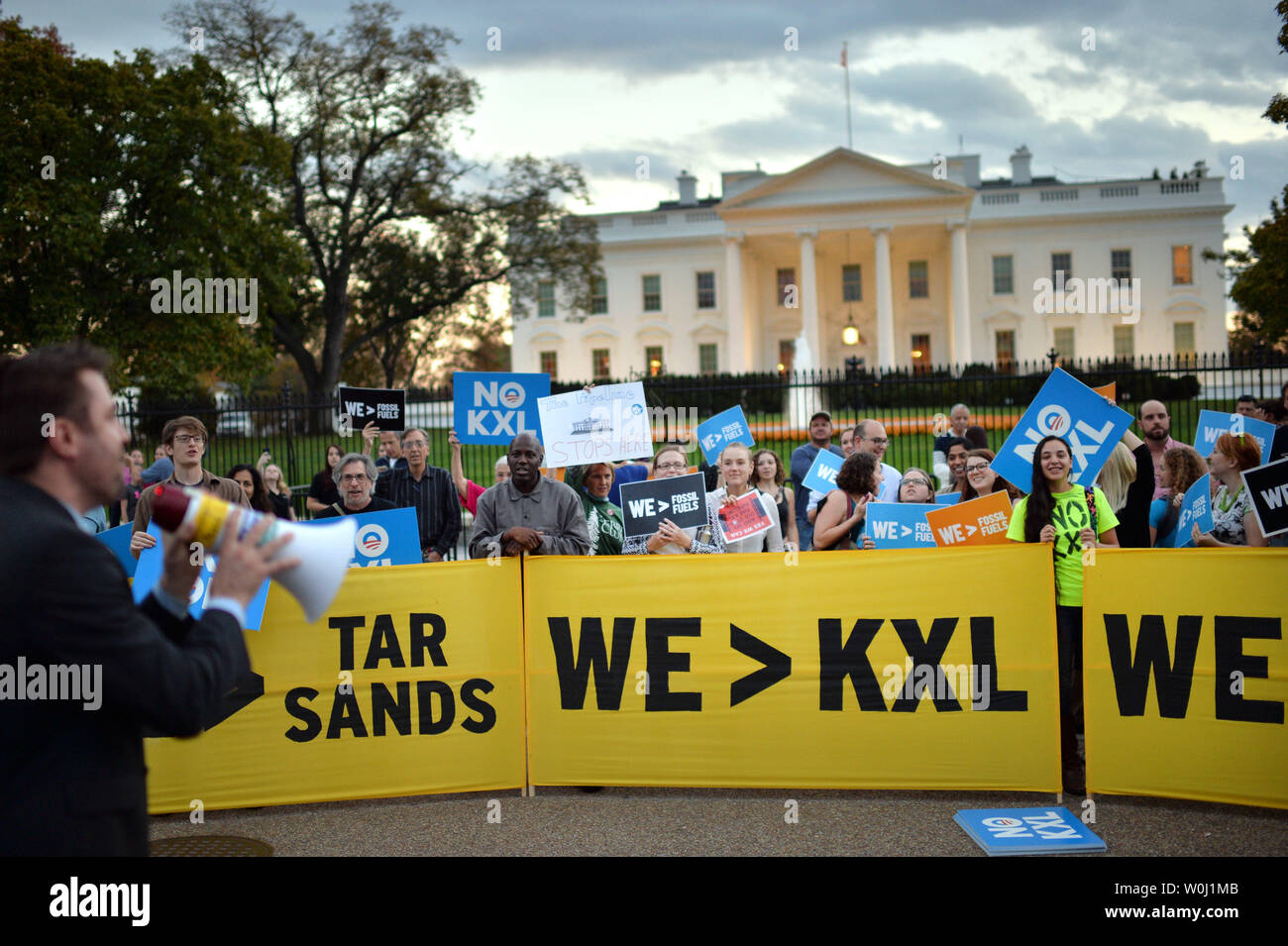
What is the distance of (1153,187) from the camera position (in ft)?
188

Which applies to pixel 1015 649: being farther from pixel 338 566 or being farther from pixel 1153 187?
pixel 1153 187

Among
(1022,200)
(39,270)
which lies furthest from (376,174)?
(1022,200)

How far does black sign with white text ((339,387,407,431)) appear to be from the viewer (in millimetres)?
9797

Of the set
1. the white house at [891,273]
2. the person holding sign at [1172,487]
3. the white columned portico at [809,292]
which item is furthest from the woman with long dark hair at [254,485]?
the white house at [891,273]

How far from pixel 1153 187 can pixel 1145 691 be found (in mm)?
59273

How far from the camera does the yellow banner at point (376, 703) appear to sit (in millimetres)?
6254

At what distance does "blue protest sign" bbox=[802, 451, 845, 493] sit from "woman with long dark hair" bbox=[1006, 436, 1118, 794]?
2554 millimetres

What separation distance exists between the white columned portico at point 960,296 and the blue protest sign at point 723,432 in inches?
1827

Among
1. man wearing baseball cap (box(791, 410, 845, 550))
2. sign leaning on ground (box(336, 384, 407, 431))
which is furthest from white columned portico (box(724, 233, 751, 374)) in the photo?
sign leaning on ground (box(336, 384, 407, 431))

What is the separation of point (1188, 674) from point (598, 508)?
402cm

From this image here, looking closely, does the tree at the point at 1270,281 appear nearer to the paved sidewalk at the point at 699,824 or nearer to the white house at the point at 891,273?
the paved sidewalk at the point at 699,824

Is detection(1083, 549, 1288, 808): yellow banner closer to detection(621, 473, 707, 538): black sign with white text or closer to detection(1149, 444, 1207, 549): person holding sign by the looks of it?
detection(1149, 444, 1207, 549): person holding sign

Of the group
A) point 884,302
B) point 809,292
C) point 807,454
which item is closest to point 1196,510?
point 807,454
